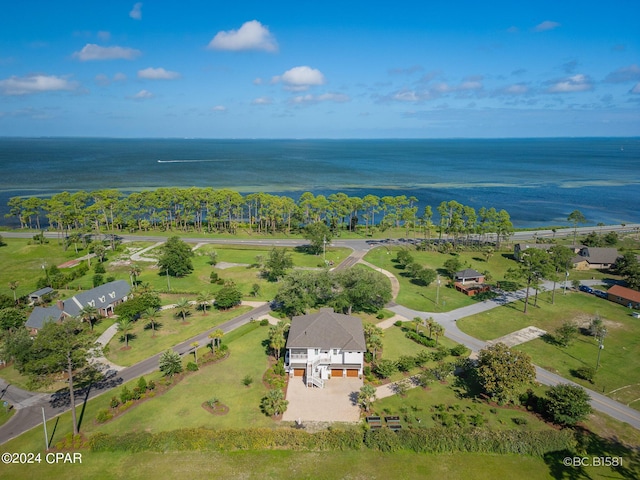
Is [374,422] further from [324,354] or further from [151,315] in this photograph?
[151,315]

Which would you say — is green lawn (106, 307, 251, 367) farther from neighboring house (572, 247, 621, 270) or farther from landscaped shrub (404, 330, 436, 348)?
neighboring house (572, 247, 621, 270)

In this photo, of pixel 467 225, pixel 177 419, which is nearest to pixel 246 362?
pixel 177 419

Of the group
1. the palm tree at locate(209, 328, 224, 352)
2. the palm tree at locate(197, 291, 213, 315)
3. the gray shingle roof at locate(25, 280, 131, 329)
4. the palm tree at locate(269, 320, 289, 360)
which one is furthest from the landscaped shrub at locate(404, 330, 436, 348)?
the gray shingle roof at locate(25, 280, 131, 329)

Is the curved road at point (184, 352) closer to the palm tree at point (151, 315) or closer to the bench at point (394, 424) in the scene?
the palm tree at point (151, 315)

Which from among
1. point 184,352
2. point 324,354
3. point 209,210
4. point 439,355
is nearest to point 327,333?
point 324,354

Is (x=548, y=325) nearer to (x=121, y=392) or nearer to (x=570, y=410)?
(x=570, y=410)

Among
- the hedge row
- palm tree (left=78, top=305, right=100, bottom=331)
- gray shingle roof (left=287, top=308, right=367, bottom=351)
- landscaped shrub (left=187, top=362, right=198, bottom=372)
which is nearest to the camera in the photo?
the hedge row

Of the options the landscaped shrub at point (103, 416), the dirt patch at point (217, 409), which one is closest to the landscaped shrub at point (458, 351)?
the dirt patch at point (217, 409)
